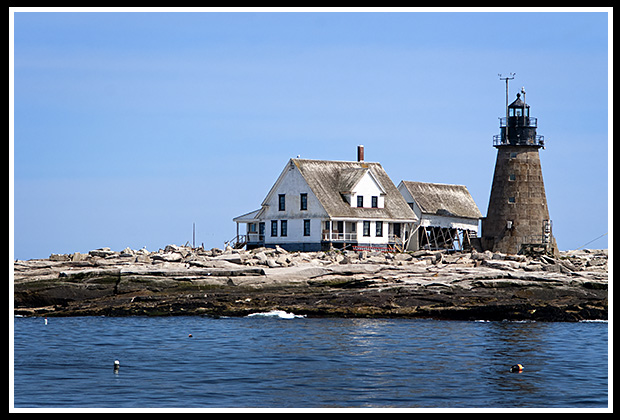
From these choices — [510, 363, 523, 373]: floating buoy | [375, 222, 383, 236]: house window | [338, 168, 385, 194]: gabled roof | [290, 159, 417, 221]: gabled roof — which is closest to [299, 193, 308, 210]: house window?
[290, 159, 417, 221]: gabled roof

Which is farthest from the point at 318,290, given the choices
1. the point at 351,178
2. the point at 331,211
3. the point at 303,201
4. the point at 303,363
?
the point at 351,178

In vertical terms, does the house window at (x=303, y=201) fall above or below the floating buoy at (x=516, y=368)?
above

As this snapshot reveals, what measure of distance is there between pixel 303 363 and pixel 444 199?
3773 cm

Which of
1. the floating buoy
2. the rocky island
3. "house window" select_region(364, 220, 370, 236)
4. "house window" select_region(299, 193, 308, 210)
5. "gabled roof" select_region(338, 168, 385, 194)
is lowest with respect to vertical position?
the floating buoy

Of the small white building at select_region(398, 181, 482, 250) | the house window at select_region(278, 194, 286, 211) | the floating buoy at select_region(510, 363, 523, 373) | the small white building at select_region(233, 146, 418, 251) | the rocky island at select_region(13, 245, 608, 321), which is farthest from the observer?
the small white building at select_region(398, 181, 482, 250)

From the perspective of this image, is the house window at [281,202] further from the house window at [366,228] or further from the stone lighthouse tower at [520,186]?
the stone lighthouse tower at [520,186]

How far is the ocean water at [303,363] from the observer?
16723 mm

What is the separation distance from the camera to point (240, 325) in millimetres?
27641

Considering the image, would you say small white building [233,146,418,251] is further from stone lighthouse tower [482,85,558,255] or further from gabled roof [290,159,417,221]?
stone lighthouse tower [482,85,558,255]

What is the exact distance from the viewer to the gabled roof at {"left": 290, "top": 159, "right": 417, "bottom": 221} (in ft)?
162

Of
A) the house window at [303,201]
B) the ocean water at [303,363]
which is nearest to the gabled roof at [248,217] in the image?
the house window at [303,201]

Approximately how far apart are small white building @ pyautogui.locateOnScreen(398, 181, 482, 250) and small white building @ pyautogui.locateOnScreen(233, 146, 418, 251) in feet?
5.70

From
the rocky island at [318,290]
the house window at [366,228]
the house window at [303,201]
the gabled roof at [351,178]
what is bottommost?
the rocky island at [318,290]

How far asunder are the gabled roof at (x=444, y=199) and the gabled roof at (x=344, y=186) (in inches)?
101
